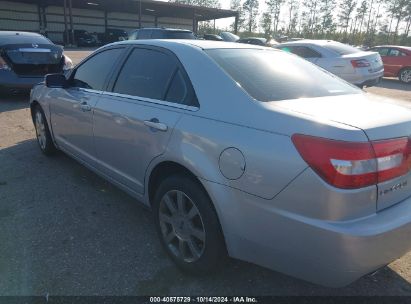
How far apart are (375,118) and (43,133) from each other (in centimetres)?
439

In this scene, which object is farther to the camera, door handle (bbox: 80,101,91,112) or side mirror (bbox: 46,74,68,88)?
side mirror (bbox: 46,74,68,88)

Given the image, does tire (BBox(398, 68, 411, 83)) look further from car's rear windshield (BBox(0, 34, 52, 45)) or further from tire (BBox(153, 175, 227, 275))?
tire (BBox(153, 175, 227, 275))

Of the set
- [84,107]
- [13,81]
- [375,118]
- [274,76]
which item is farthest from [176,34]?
[375,118]

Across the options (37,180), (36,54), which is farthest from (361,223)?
(36,54)

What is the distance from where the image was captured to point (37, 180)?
450 cm

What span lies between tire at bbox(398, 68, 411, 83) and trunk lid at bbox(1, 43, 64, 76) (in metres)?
13.3

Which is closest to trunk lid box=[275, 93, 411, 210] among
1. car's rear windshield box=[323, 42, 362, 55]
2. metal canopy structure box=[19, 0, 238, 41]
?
car's rear windshield box=[323, 42, 362, 55]

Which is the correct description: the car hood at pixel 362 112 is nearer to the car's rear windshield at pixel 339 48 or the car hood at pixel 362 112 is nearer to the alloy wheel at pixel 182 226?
the alloy wheel at pixel 182 226

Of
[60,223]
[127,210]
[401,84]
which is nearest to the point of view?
[60,223]

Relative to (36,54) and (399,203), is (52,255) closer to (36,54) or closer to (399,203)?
(399,203)

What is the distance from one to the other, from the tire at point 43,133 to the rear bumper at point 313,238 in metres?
3.46

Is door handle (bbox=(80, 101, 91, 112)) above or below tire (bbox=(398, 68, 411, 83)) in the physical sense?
above

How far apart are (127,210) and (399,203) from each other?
2.48m

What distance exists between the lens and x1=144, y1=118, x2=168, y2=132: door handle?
9.06ft
